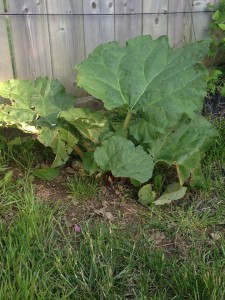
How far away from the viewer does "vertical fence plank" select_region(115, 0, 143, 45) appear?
315 cm

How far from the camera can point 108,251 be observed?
1.90 metres

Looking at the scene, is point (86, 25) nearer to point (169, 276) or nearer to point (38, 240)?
point (38, 240)

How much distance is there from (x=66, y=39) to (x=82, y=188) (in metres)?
1.13

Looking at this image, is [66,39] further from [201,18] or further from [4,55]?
[201,18]

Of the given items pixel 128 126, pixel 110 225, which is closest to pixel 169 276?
pixel 110 225

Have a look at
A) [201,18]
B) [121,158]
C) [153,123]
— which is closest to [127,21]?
[201,18]

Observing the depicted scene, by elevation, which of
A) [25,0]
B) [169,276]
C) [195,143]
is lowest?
[169,276]

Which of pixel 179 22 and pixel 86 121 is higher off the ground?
pixel 179 22

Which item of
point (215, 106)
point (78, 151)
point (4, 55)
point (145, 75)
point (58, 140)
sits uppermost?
point (4, 55)

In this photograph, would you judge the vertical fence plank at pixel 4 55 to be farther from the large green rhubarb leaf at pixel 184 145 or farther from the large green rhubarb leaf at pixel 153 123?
the large green rhubarb leaf at pixel 184 145

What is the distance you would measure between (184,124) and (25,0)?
1.28 m

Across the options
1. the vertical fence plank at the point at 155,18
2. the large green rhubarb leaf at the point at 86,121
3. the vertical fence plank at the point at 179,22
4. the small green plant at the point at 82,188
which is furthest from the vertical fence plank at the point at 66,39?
the vertical fence plank at the point at 179,22

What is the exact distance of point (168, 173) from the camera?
8.59ft

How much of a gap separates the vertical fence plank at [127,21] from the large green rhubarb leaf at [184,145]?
3.61 feet
